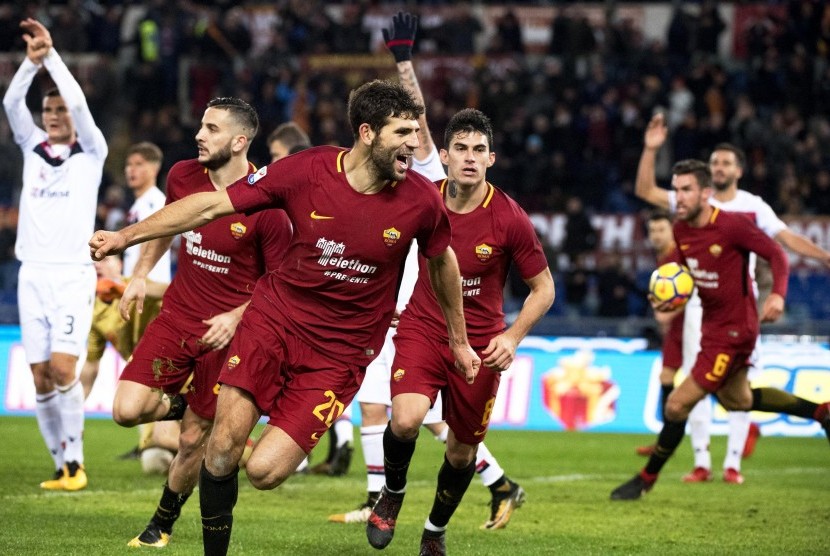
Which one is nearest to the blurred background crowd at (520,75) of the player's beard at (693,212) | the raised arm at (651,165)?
the raised arm at (651,165)

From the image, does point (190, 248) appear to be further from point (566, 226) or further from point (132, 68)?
point (132, 68)

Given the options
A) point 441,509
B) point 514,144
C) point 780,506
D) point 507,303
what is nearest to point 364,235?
point 441,509

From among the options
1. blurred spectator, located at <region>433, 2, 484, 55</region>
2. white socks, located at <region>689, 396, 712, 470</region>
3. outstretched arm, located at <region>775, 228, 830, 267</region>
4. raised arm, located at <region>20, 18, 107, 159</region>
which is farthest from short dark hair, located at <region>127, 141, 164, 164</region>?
blurred spectator, located at <region>433, 2, 484, 55</region>

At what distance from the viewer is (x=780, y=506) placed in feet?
33.8

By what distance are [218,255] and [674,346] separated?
21.5ft

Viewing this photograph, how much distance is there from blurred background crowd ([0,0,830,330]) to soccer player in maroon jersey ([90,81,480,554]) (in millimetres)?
14781

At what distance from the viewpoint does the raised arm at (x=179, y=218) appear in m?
5.93

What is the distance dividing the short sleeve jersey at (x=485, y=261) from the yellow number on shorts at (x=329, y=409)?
1.24m

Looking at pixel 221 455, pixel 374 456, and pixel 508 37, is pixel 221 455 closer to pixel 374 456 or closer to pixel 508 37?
pixel 374 456

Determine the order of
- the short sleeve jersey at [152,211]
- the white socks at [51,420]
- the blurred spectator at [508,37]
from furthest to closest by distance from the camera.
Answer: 1. the blurred spectator at [508,37]
2. the short sleeve jersey at [152,211]
3. the white socks at [51,420]

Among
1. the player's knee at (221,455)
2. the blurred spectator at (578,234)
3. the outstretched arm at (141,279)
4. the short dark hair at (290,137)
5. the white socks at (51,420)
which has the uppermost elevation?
the short dark hair at (290,137)

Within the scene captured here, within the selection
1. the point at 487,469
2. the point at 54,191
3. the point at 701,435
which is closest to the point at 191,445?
the point at 487,469

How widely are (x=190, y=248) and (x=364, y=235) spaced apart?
6.37 feet

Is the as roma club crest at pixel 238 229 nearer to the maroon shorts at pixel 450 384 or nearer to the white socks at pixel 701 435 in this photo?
the maroon shorts at pixel 450 384
